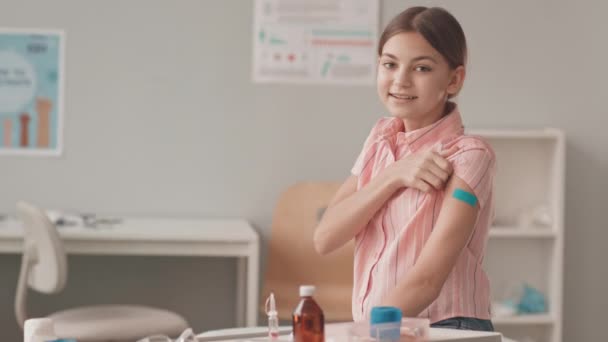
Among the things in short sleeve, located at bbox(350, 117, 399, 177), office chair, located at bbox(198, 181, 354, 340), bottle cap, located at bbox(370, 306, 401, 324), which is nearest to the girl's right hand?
short sleeve, located at bbox(350, 117, 399, 177)

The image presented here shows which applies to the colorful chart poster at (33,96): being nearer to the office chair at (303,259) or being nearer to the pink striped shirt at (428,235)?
the office chair at (303,259)

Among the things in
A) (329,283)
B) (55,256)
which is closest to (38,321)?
(55,256)

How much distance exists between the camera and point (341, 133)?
4.04 meters

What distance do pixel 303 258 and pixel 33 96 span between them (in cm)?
140

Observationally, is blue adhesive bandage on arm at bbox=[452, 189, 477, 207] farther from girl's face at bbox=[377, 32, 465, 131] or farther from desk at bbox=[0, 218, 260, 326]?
desk at bbox=[0, 218, 260, 326]

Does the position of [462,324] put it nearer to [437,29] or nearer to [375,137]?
[375,137]

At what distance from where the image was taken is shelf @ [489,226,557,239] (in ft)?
12.7

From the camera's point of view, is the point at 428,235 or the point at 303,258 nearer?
the point at 428,235

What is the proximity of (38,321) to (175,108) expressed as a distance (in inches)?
105

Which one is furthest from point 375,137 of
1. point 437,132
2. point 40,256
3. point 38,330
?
point 40,256

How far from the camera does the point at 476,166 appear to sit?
1.48 metres

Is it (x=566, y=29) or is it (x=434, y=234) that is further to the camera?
(x=566, y=29)

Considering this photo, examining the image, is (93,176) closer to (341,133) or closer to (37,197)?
(37,197)

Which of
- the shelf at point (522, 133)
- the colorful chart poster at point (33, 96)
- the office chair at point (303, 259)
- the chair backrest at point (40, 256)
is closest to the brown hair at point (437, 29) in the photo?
the chair backrest at point (40, 256)
